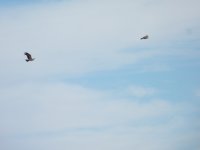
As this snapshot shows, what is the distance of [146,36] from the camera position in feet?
151

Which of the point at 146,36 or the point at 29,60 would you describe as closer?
the point at 146,36

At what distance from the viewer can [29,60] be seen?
49.0m

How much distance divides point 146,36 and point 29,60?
23.8 m
